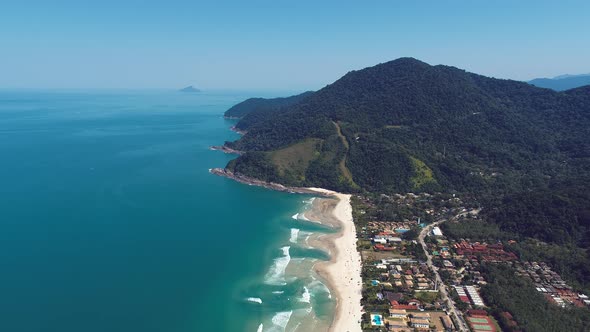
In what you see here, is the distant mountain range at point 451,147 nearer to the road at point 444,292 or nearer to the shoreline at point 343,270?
the road at point 444,292

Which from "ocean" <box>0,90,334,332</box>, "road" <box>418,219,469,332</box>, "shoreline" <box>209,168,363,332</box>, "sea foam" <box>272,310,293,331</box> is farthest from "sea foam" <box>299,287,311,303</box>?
"road" <box>418,219,469,332</box>

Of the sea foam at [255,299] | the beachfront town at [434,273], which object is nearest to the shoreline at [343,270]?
the beachfront town at [434,273]

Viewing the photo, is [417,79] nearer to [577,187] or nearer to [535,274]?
[577,187]

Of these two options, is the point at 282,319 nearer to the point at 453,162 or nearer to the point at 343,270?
the point at 343,270

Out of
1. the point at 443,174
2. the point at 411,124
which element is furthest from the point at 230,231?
the point at 411,124

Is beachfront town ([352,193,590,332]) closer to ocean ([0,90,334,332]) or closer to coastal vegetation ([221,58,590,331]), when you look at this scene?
coastal vegetation ([221,58,590,331])
